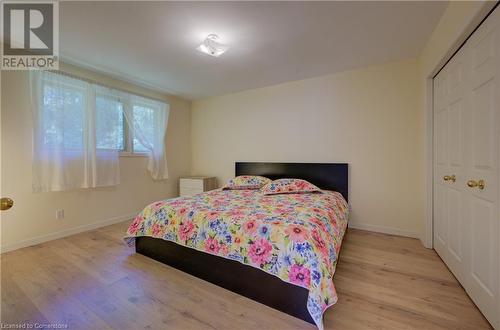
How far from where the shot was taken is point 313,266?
1.37 m

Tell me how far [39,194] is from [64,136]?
777 millimetres

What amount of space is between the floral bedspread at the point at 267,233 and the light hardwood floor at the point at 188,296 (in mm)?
286

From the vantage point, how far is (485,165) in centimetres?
143

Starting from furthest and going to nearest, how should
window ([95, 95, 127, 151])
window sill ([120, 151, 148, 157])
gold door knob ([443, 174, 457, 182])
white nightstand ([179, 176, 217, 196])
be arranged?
white nightstand ([179, 176, 217, 196]) → window sill ([120, 151, 148, 157]) → window ([95, 95, 127, 151]) → gold door knob ([443, 174, 457, 182])

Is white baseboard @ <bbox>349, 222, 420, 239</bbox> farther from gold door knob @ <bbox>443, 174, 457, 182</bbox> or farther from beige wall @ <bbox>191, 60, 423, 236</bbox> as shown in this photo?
gold door knob @ <bbox>443, 174, 457, 182</bbox>

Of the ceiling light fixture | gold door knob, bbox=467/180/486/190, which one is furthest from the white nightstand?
gold door knob, bbox=467/180/486/190

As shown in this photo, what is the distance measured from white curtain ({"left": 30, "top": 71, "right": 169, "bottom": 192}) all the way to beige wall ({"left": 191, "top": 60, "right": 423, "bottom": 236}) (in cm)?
194

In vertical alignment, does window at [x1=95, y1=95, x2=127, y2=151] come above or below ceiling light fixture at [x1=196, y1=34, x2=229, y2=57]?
below

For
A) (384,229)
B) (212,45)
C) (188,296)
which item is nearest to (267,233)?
(188,296)

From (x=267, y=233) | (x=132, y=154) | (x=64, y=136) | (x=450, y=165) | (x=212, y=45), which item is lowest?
(x=267, y=233)

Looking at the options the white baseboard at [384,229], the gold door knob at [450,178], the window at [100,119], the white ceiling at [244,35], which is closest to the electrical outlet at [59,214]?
the window at [100,119]

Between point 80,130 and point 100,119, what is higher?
point 100,119

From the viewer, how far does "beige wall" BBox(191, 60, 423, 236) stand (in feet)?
9.29

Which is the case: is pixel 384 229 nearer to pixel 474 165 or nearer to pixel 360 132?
pixel 360 132
